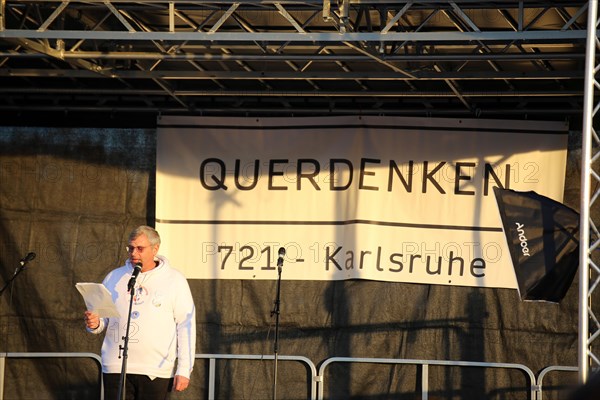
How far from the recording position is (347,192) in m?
9.04

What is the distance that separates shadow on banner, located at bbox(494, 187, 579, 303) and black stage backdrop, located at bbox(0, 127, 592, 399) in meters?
2.87

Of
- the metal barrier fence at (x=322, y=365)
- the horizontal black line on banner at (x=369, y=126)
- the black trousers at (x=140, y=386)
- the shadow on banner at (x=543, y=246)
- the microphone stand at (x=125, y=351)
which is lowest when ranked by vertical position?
the metal barrier fence at (x=322, y=365)

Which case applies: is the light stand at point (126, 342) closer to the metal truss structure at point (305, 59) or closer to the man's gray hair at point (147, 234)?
the man's gray hair at point (147, 234)

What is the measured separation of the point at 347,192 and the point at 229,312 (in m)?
1.68

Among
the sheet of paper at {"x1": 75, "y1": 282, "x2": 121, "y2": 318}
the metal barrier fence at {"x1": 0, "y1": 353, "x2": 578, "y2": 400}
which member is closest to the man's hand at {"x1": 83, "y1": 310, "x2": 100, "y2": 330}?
the sheet of paper at {"x1": 75, "y1": 282, "x2": 121, "y2": 318}

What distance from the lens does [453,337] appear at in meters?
8.98

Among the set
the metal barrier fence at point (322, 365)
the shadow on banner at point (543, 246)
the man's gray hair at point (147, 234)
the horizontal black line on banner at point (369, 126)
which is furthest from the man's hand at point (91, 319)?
the horizontal black line on banner at point (369, 126)

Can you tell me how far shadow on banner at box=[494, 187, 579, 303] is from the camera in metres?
5.99

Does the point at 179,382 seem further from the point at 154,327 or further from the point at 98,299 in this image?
the point at 98,299

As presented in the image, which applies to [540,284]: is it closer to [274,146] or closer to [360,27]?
[360,27]

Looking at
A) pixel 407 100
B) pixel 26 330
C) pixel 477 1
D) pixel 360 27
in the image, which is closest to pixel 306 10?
pixel 360 27

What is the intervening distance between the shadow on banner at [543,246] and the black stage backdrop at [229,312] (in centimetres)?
287

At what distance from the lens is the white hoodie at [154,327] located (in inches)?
235

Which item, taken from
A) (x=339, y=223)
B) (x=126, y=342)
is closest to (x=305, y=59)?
(x=339, y=223)
